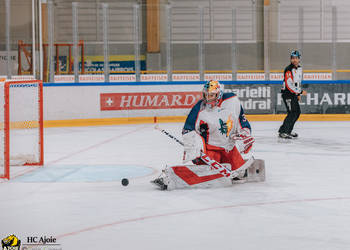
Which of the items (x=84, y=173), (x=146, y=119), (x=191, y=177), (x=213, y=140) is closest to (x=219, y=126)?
(x=213, y=140)

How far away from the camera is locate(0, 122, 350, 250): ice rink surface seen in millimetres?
4195

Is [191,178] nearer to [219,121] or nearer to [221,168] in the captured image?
[221,168]

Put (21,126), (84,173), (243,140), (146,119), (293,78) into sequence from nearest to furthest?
(243,140) < (84,173) < (293,78) < (21,126) < (146,119)

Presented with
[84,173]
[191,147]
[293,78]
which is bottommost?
[84,173]

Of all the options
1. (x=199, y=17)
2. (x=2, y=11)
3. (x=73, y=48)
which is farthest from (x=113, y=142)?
(x=2, y=11)

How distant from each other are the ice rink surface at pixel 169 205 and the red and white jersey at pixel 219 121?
0.52 meters

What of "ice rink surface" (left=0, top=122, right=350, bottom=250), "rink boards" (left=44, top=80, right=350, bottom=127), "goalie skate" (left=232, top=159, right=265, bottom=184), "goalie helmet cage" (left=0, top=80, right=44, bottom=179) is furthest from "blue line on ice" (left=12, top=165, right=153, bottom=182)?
"rink boards" (left=44, top=80, right=350, bottom=127)

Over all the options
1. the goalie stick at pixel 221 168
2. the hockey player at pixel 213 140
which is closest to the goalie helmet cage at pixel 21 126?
the hockey player at pixel 213 140

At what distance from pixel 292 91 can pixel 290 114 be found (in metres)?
0.38

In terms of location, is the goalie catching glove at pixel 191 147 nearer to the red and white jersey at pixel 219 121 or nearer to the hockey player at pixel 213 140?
the hockey player at pixel 213 140

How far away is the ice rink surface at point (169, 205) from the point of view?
4195 mm

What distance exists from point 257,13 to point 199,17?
1574 mm

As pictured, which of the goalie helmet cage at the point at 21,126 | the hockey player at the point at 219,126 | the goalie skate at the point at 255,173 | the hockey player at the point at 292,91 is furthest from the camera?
the hockey player at the point at 292,91

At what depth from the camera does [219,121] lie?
20.8 feet
